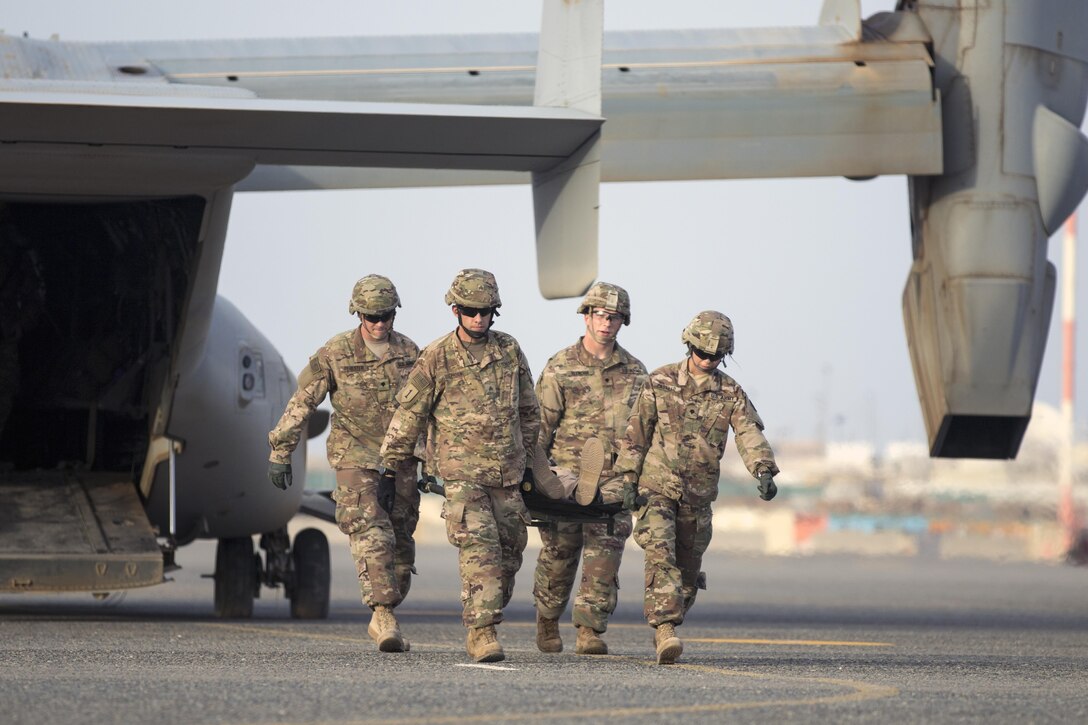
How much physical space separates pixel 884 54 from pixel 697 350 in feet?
13.6

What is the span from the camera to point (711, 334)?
389 inches

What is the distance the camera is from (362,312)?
34.3 feet

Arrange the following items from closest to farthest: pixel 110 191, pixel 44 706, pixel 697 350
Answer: pixel 44 706
pixel 697 350
pixel 110 191

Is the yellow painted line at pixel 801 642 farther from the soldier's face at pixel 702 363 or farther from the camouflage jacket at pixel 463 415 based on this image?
the camouflage jacket at pixel 463 415

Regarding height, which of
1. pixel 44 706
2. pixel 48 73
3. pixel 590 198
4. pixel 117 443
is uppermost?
pixel 48 73

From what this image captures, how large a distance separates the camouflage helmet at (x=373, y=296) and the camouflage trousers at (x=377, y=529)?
91 cm

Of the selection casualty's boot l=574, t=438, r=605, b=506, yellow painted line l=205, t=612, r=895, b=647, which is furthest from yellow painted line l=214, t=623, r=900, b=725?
yellow painted line l=205, t=612, r=895, b=647

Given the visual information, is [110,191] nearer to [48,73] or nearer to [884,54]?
[48,73]

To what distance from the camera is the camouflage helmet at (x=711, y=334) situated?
389 inches

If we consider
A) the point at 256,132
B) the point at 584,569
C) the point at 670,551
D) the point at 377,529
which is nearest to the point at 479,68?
the point at 256,132

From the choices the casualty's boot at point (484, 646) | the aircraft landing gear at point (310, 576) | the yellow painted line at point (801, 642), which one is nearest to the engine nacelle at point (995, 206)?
the yellow painted line at point (801, 642)

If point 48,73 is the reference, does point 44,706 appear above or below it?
below

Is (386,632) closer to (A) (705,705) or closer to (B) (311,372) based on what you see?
(B) (311,372)

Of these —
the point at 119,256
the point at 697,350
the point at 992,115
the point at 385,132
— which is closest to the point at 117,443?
the point at 119,256
